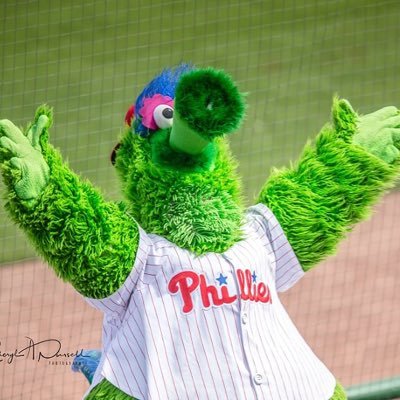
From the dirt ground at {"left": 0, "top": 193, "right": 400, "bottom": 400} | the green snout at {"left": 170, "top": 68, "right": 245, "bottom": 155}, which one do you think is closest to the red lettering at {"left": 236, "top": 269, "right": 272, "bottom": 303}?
the green snout at {"left": 170, "top": 68, "right": 245, "bottom": 155}

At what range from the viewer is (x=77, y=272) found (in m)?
1.84

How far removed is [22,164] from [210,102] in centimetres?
33

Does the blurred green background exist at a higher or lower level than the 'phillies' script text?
higher

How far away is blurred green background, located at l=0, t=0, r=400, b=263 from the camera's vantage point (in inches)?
177

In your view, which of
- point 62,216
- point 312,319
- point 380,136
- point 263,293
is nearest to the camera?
point 62,216

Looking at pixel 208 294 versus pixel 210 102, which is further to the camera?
pixel 208 294

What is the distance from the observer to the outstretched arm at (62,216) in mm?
1794

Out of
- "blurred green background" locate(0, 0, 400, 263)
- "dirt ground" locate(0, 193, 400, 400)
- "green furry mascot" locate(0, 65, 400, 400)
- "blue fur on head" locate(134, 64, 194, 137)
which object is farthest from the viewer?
"blurred green background" locate(0, 0, 400, 263)

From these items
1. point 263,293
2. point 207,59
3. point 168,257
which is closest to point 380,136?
point 263,293

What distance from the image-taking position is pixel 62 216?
5.96ft

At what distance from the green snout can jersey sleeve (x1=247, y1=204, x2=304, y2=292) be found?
0.32m

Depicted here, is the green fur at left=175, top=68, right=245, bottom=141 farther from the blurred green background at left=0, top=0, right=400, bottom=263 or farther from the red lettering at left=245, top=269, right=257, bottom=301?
the blurred green background at left=0, top=0, right=400, bottom=263

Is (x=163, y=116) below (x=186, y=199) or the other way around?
the other way around

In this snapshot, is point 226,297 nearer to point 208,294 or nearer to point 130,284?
point 208,294
